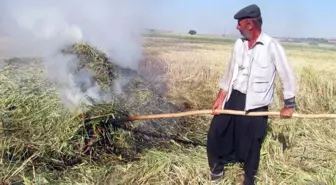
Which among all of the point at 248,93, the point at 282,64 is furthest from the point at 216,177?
the point at 282,64

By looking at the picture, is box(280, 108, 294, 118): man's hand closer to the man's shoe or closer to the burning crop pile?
A: the man's shoe

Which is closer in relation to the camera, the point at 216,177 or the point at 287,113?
the point at 287,113

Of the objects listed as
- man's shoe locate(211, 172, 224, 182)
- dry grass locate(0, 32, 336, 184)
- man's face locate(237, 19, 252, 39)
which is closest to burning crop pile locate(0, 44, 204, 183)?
dry grass locate(0, 32, 336, 184)

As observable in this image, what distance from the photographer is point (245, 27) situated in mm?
3564

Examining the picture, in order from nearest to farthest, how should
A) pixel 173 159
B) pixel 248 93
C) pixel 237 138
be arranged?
pixel 248 93, pixel 237 138, pixel 173 159

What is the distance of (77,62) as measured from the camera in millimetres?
4504

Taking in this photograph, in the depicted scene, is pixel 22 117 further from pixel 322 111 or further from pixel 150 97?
pixel 322 111

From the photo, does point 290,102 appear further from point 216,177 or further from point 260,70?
point 216,177

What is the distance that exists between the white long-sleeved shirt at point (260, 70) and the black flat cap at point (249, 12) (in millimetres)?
205

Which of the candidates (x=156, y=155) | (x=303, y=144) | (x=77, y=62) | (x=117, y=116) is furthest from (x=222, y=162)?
(x=77, y=62)

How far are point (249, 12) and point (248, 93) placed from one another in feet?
2.34

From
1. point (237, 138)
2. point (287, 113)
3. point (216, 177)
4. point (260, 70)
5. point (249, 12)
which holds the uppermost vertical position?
point (249, 12)

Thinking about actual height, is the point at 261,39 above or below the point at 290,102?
above

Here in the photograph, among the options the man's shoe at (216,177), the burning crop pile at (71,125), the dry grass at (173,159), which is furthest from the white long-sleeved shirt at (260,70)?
the burning crop pile at (71,125)
